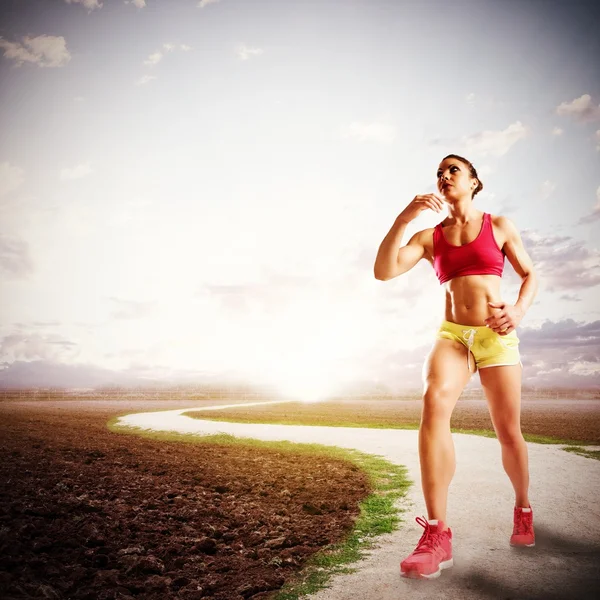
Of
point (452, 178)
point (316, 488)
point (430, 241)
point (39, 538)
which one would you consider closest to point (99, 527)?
point (39, 538)

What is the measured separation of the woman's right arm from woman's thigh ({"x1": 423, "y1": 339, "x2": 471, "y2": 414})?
701 millimetres

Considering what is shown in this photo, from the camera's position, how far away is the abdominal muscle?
11.7 ft

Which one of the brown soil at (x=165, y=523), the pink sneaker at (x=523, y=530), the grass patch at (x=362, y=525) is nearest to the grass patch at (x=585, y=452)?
the grass patch at (x=362, y=525)

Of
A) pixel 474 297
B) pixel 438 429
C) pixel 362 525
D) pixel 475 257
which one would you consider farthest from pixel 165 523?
pixel 475 257

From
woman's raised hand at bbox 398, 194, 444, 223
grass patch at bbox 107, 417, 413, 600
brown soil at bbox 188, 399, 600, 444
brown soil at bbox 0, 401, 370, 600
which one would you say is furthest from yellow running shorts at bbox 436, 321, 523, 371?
brown soil at bbox 188, 399, 600, 444

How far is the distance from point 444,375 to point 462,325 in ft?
1.55

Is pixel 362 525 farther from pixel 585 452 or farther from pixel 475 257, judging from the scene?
pixel 585 452

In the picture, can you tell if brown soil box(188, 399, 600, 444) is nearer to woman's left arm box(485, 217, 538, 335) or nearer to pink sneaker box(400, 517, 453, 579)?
woman's left arm box(485, 217, 538, 335)

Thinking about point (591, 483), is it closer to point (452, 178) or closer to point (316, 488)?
point (316, 488)

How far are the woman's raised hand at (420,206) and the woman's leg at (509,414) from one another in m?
1.37

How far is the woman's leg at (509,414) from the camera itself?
142 inches

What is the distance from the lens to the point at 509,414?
3.63 meters

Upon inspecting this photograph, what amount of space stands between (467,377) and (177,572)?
9.18 ft

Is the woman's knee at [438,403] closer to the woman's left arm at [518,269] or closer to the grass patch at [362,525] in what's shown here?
the woman's left arm at [518,269]
